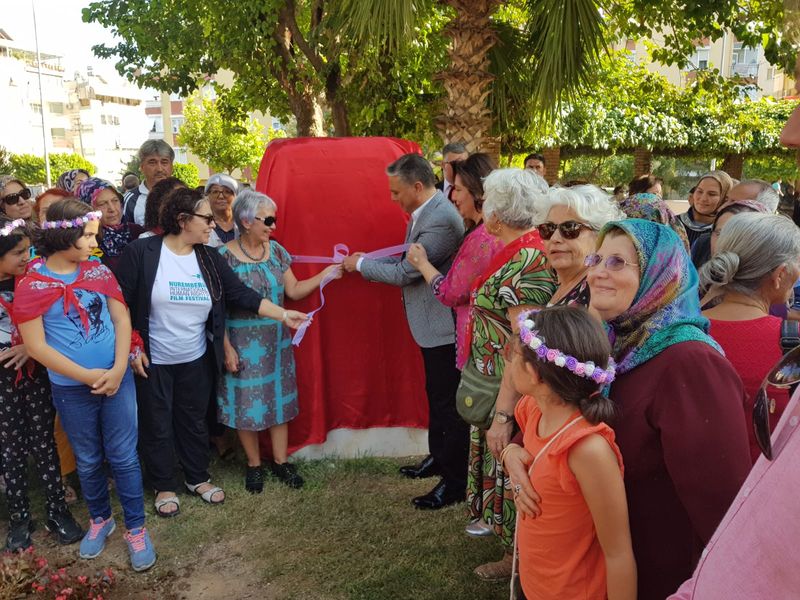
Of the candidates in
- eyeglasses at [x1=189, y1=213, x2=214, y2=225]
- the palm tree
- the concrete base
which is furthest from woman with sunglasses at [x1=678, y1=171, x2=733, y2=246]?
eyeglasses at [x1=189, y1=213, x2=214, y2=225]

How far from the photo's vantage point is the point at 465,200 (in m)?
3.49

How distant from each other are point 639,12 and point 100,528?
7649 mm

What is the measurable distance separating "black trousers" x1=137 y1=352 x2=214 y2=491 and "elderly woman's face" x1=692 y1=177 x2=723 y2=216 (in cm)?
413

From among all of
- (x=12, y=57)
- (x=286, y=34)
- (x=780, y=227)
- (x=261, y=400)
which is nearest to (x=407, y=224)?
(x=261, y=400)

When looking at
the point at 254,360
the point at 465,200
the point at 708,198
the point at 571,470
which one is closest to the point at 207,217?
the point at 254,360

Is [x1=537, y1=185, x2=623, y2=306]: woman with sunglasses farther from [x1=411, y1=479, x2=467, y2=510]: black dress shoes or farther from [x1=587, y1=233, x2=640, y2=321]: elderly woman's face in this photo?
[x1=411, y1=479, x2=467, y2=510]: black dress shoes

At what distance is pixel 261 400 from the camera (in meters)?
3.99

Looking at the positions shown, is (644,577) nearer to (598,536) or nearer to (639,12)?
(598,536)

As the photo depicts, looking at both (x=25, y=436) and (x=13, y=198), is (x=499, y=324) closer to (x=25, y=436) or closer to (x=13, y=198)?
(x=25, y=436)

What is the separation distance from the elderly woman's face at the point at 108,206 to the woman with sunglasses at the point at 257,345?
0.92m

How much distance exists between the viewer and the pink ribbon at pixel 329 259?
3951 mm

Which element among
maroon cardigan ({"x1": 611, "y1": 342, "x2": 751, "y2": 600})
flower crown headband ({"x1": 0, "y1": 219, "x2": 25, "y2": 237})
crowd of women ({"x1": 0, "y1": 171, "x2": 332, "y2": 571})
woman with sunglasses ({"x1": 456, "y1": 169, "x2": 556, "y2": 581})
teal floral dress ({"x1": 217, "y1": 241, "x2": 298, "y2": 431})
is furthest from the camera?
teal floral dress ({"x1": 217, "y1": 241, "x2": 298, "y2": 431})

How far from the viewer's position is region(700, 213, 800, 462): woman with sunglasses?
2059 millimetres

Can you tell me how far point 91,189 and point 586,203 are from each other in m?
3.39
